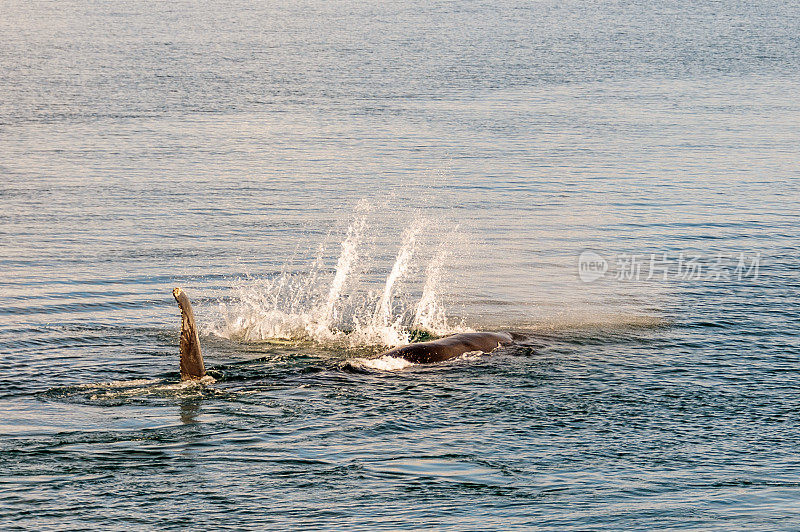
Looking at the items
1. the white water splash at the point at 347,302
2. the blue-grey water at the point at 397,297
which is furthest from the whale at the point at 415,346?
the white water splash at the point at 347,302

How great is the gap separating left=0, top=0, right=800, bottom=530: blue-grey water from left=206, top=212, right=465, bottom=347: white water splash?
0.12 meters

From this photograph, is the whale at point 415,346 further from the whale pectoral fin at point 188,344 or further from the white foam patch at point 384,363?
the white foam patch at point 384,363

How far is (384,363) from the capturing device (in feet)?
69.4

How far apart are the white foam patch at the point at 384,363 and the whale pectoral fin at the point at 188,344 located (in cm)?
289

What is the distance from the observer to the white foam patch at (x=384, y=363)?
69.1 ft

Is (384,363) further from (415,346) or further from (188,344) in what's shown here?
(188,344)

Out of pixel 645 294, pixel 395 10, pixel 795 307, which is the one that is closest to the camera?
pixel 795 307

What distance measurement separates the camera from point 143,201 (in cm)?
3809

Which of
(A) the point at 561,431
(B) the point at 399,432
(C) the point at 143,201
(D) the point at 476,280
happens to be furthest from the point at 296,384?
(C) the point at 143,201

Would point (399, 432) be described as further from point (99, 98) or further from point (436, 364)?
point (99, 98)

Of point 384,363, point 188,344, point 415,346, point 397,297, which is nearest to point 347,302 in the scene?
point 397,297

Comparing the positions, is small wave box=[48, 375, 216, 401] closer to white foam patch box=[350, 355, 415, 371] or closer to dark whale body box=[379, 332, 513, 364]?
→ white foam patch box=[350, 355, 415, 371]

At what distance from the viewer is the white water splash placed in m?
23.9

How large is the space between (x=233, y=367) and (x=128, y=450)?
4364 millimetres
